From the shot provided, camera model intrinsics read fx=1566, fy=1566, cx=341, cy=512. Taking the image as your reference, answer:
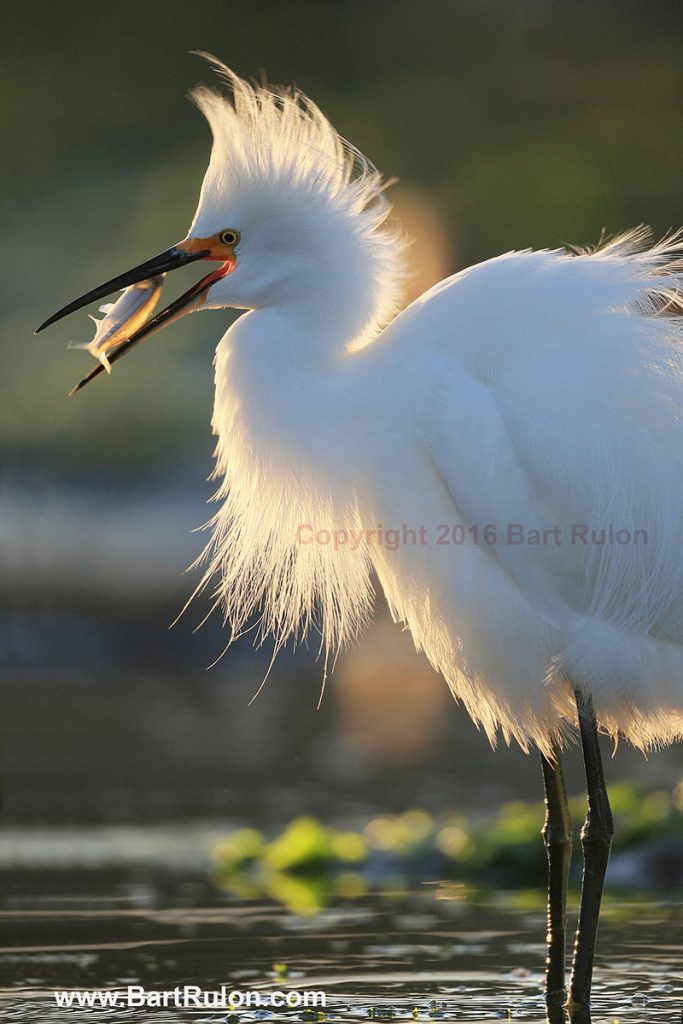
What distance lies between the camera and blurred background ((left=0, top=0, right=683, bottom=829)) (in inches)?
232

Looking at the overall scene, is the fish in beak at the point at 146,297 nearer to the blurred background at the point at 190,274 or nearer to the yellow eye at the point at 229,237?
the yellow eye at the point at 229,237

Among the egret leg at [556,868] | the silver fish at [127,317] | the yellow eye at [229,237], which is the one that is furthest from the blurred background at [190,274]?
the yellow eye at [229,237]

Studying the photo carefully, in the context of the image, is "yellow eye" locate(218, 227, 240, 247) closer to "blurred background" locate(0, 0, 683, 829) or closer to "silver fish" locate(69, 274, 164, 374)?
"silver fish" locate(69, 274, 164, 374)

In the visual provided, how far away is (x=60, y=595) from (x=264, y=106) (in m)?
5.28

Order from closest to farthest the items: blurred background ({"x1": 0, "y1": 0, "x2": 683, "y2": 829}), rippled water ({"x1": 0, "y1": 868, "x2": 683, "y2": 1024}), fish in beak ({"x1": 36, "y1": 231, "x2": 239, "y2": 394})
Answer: rippled water ({"x1": 0, "y1": 868, "x2": 683, "y2": 1024}) < fish in beak ({"x1": 36, "y1": 231, "x2": 239, "y2": 394}) < blurred background ({"x1": 0, "y1": 0, "x2": 683, "y2": 829})

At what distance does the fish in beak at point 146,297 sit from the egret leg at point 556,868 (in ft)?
4.20

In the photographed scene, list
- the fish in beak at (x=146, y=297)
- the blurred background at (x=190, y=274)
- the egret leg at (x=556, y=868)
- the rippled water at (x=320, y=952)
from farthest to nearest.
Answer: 1. the blurred background at (x=190, y=274)
2. the fish in beak at (x=146, y=297)
3. the egret leg at (x=556, y=868)
4. the rippled water at (x=320, y=952)

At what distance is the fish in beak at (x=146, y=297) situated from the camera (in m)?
3.30

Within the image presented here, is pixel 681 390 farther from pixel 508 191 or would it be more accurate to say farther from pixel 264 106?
pixel 508 191

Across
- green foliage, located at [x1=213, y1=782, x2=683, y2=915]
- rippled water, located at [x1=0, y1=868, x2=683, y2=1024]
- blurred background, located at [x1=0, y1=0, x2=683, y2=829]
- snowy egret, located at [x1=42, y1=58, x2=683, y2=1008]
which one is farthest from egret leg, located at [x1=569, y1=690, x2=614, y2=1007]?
blurred background, located at [x1=0, y1=0, x2=683, y2=829]

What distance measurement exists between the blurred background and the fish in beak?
2.19 m

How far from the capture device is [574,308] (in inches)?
128

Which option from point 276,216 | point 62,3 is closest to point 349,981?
point 276,216

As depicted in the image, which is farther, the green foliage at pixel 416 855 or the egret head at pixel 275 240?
the green foliage at pixel 416 855
